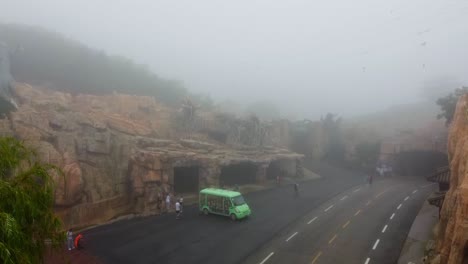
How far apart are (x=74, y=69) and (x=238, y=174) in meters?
40.7

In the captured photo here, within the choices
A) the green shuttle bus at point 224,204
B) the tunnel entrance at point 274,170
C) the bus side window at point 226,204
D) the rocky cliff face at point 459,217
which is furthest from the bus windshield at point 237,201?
the tunnel entrance at point 274,170

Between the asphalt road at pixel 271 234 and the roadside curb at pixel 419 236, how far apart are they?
516 millimetres

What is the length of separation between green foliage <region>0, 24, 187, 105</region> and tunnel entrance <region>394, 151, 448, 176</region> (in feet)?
138

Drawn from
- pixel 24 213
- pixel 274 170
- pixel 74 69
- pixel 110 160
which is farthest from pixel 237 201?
pixel 74 69

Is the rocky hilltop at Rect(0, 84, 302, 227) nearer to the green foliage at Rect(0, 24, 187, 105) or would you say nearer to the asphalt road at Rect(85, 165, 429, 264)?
the asphalt road at Rect(85, 165, 429, 264)

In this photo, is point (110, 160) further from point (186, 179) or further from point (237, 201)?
point (237, 201)

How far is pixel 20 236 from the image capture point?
8.07 meters

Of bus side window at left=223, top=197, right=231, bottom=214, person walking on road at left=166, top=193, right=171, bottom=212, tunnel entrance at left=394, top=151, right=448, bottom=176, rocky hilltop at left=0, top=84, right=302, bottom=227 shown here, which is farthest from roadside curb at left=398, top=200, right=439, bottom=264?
tunnel entrance at left=394, top=151, right=448, bottom=176

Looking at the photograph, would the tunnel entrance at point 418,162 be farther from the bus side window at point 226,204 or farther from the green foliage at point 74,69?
the green foliage at point 74,69

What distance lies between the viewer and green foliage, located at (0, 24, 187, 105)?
5728 centimetres

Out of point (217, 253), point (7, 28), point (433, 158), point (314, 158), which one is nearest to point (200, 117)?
point (314, 158)

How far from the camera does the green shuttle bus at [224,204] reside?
91.0 ft

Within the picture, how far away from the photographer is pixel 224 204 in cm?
2822

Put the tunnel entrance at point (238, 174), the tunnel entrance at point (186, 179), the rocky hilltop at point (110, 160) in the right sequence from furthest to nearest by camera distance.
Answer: the tunnel entrance at point (238, 174)
the tunnel entrance at point (186, 179)
the rocky hilltop at point (110, 160)
